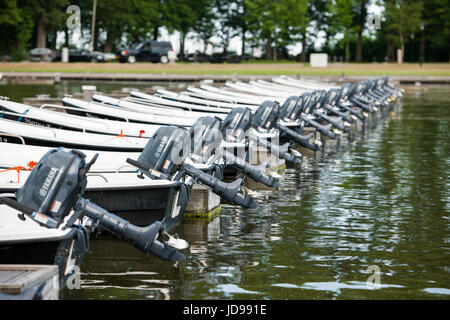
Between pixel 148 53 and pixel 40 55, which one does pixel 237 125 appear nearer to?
pixel 148 53

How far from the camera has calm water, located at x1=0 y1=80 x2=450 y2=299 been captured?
9906 millimetres

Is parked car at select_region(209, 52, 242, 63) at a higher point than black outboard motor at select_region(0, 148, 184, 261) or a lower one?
higher

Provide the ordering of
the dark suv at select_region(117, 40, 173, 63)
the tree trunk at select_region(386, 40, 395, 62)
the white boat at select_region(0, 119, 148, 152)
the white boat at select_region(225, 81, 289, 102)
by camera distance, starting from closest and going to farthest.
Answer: the white boat at select_region(0, 119, 148, 152), the white boat at select_region(225, 81, 289, 102), the dark suv at select_region(117, 40, 173, 63), the tree trunk at select_region(386, 40, 395, 62)

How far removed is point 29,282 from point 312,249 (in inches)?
196

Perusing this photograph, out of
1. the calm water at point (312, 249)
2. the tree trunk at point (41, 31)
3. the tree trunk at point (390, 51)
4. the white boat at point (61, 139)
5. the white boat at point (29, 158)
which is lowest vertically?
the calm water at point (312, 249)

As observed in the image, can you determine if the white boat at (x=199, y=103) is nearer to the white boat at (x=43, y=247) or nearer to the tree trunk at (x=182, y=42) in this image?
the white boat at (x=43, y=247)

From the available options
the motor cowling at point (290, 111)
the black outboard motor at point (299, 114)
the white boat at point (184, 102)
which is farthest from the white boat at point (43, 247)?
the white boat at point (184, 102)

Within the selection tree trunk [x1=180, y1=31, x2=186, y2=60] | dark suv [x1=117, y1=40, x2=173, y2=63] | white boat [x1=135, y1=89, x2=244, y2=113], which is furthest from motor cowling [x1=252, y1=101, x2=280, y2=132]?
tree trunk [x1=180, y1=31, x2=186, y2=60]

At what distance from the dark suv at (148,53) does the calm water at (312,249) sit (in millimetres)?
57576

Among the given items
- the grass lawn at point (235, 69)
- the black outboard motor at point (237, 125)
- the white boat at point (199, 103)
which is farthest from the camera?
the grass lawn at point (235, 69)

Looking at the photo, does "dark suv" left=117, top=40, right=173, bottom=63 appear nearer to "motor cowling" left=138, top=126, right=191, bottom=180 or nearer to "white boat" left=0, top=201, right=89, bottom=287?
"motor cowling" left=138, top=126, right=191, bottom=180

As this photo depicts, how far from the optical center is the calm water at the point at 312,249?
9906 mm

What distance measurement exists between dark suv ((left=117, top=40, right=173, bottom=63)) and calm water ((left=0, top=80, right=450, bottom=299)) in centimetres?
5758

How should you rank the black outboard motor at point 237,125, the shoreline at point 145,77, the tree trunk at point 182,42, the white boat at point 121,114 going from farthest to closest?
the tree trunk at point 182,42 → the shoreline at point 145,77 → the white boat at point 121,114 → the black outboard motor at point 237,125
